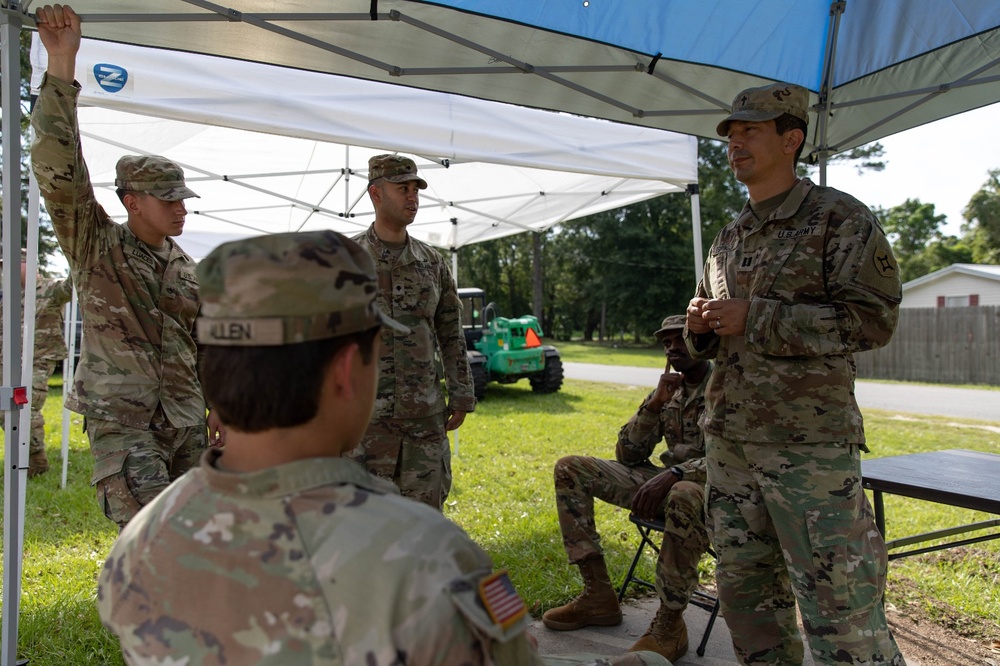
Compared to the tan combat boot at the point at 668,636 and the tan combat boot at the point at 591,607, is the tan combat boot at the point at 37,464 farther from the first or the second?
the tan combat boot at the point at 668,636

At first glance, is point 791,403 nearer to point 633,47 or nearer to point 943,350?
point 633,47

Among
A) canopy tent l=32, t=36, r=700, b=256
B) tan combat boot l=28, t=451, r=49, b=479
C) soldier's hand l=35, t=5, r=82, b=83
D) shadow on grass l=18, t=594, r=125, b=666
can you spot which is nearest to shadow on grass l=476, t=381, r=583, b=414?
canopy tent l=32, t=36, r=700, b=256

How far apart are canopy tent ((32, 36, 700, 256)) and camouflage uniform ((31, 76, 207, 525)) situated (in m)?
1.07

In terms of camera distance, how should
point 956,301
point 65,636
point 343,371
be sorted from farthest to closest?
point 956,301, point 65,636, point 343,371

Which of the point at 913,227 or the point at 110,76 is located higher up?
the point at 913,227

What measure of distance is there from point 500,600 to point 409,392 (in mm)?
2599

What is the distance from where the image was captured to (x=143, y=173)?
2963mm

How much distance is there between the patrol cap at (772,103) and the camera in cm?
254

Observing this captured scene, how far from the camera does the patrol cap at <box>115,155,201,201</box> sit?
297 centimetres

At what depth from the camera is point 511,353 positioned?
46.4 feet

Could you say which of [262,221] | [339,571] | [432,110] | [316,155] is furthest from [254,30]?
[262,221]

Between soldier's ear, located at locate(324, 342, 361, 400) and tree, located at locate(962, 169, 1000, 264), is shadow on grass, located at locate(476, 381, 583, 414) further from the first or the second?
tree, located at locate(962, 169, 1000, 264)

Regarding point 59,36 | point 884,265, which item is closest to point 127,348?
point 59,36

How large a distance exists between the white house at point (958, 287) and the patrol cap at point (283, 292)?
29006mm
